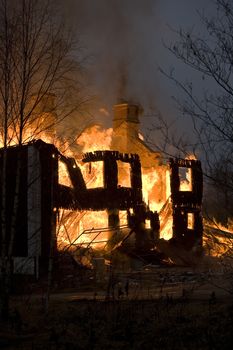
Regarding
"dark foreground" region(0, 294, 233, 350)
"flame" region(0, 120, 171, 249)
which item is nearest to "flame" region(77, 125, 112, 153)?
"flame" region(0, 120, 171, 249)

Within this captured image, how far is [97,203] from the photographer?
27516 mm

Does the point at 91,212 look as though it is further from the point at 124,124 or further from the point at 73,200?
the point at 124,124

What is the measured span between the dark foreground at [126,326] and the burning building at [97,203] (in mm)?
6650

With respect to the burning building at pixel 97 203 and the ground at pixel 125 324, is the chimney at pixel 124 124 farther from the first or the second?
the ground at pixel 125 324

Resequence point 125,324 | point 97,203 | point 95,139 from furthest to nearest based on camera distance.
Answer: point 95,139 < point 97,203 < point 125,324

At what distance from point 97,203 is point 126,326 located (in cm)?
1678

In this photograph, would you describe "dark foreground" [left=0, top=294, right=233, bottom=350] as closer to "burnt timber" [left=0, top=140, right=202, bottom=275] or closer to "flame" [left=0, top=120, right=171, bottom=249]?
"burnt timber" [left=0, top=140, right=202, bottom=275]

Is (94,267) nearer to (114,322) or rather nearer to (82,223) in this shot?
(82,223)

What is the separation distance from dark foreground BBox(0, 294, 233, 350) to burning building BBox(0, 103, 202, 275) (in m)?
6.65

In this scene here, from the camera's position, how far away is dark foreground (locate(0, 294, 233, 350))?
9766 millimetres

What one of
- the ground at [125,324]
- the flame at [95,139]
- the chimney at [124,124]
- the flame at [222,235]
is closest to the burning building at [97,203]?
the chimney at [124,124]

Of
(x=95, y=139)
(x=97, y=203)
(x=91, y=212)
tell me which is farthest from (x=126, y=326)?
(x=95, y=139)

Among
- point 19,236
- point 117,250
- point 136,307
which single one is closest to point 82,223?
point 117,250

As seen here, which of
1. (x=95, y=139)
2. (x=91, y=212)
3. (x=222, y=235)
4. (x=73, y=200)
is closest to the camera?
(x=222, y=235)
